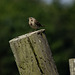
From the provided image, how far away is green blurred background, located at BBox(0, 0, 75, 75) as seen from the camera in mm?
52125

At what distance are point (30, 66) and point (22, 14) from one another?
5412cm

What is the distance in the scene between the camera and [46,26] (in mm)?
58062

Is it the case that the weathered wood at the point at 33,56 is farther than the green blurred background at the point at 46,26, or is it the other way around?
the green blurred background at the point at 46,26

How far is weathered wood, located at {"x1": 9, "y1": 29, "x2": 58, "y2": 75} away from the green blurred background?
4008 centimetres

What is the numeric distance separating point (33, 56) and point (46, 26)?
5174 centimetres

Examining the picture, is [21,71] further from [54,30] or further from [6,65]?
[54,30]

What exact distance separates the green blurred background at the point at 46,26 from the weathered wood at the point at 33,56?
40.1 metres

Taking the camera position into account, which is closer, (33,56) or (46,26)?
(33,56)

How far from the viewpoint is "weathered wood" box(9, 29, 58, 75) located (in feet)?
20.9

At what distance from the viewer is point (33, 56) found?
636 cm

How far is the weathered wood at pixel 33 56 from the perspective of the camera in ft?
20.9

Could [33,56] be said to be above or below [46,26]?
above

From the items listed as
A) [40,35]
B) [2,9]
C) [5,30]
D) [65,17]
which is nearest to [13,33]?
[5,30]

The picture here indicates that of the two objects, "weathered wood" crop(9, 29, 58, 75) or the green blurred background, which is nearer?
"weathered wood" crop(9, 29, 58, 75)
